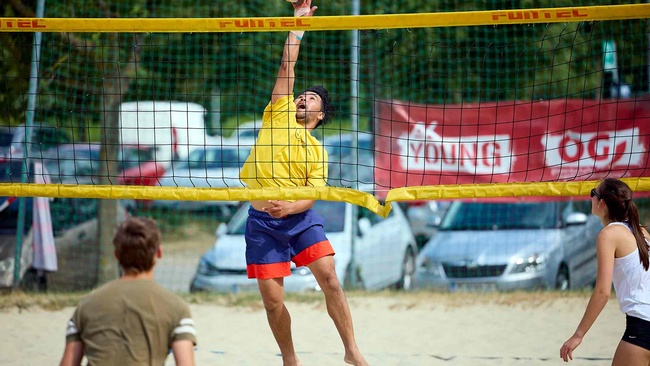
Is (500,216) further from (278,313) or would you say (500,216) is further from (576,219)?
(278,313)

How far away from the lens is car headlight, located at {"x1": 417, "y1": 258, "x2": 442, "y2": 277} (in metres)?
9.43

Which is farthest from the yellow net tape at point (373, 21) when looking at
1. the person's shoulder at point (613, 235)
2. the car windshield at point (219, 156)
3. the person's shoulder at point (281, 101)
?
the car windshield at point (219, 156)

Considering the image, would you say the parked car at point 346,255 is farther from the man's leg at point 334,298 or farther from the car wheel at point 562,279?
the man's leg at point 334,298

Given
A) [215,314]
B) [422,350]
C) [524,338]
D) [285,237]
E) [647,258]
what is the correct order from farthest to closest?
1. [215,314]
2. [524,338]
3. [422,350]
4. [285,237]
5. [647,258]

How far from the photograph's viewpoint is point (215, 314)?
27.0 feet

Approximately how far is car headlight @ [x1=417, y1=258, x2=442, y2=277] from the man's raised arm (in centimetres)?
477

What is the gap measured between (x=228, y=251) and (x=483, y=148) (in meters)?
3.12

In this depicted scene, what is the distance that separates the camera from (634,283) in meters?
4.10

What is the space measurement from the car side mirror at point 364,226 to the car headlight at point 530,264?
194cm

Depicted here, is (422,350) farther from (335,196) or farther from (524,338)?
(335,196)

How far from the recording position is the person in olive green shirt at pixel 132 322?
304 cm

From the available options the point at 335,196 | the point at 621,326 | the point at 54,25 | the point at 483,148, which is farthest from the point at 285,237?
the point at 483,148

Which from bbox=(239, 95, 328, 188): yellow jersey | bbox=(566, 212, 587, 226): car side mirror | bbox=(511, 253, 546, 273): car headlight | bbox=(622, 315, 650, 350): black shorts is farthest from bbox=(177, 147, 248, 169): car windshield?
bbox=(622, 315, 650, 350): black shorts

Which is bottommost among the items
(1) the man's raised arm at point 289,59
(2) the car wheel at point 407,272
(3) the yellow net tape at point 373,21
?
(2) the car wheel at point 407,272
